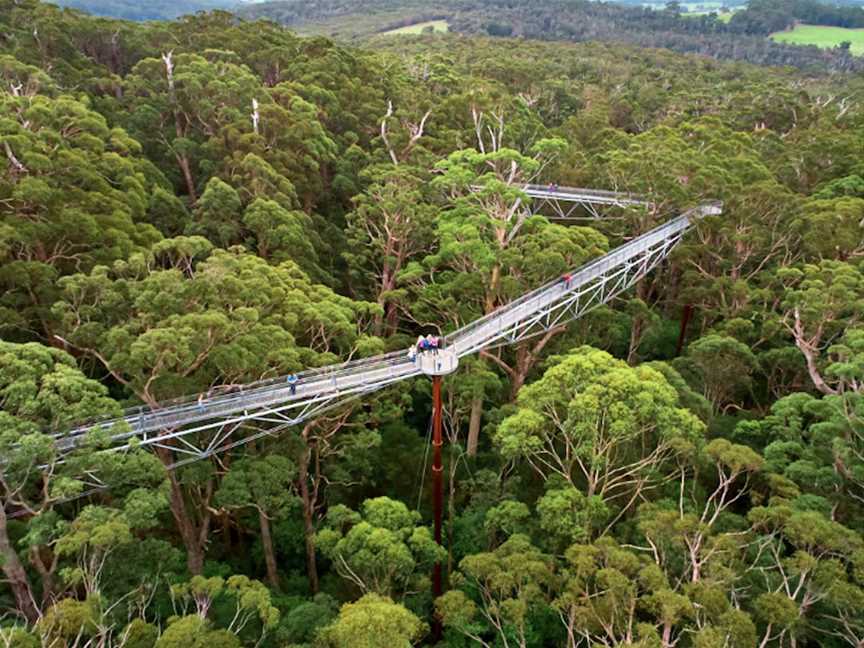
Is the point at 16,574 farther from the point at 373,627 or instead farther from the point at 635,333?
the point at 635,333

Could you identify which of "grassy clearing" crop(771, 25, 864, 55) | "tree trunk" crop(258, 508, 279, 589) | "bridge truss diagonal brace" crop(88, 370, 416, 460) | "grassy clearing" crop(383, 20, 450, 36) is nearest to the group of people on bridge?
"bridge truss diagonal brace" crop(88, 370, 416, 460)

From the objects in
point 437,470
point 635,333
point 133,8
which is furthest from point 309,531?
point 133,8

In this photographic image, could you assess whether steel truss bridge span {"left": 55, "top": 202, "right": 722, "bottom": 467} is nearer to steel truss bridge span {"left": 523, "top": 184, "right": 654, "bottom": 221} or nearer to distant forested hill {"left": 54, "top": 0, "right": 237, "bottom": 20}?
steel truss bridge span {"left": 523, "top": 184, "right": 654, "bottom": 221}

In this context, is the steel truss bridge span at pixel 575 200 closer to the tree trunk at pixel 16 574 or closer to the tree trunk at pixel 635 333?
the tree trunk at pixel 635 333

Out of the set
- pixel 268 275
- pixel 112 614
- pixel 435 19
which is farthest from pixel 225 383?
pixel 435 19

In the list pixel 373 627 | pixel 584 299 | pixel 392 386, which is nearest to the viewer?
pixel 373 627
